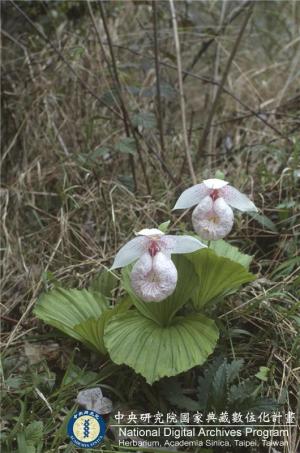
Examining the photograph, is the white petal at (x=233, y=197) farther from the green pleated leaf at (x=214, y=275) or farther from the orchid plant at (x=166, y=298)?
the green pleated leaf at (x=214, y=275)

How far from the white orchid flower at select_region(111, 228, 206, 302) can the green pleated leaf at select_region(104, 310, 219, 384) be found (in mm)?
156

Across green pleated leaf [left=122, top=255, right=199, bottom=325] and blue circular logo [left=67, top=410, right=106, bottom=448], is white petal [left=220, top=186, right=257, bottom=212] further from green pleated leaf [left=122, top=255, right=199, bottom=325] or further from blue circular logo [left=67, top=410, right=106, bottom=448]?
blue circular logo [left=67, top=410, right=106, bottom=448]

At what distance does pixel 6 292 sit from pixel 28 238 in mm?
332

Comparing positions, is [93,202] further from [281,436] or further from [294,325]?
[281,436]

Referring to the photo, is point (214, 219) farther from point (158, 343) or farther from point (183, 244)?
point (158, 343)

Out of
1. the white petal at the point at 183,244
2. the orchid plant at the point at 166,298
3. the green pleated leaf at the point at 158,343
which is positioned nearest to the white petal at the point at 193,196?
the orchid plant at the point at 166,298

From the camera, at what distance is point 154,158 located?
8.32ft

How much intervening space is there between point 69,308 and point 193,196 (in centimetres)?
56

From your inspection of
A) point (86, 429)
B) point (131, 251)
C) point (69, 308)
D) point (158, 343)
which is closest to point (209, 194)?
point (131, 251)

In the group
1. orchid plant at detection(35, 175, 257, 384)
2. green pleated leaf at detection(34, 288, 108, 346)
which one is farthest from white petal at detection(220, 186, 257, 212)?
green pleated leaf at detection(34, 288, 108, 346)

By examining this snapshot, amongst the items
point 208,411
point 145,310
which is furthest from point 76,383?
point 208,411

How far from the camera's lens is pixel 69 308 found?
1.73 meters

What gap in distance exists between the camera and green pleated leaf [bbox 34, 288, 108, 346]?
1.66 m

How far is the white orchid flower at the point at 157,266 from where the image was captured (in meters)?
1.41
